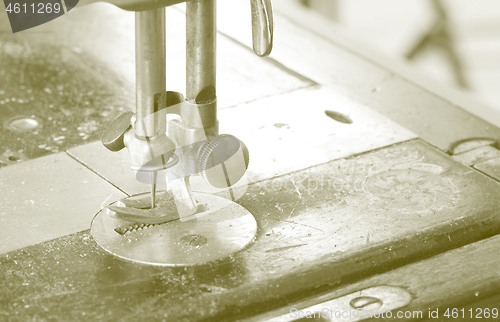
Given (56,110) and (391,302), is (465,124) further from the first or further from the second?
(56,110)

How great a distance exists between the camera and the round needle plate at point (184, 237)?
865mm

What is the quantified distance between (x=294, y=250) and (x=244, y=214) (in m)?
0.10

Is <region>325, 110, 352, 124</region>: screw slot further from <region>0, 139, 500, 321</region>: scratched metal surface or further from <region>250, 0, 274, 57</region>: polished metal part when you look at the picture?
<region>250, 0, 274, 57</region>: polished metal part

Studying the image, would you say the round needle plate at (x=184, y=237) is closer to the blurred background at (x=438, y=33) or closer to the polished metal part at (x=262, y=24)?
the polished metal part at (x=262, y=24)

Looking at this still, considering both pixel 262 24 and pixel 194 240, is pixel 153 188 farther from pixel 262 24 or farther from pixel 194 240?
pixel 262 24

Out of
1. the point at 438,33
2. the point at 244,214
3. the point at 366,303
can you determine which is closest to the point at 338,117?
the point at 244,214

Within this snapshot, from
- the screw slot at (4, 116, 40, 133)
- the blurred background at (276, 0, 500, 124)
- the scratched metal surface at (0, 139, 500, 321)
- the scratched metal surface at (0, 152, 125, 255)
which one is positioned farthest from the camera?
the blurred background at (276, 0, 500, 124)

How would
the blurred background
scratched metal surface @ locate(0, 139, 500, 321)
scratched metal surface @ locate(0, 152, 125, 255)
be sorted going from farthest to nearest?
the blurred background, scratched metal surface @ locate(0, 152, 125, 255), scratched metal surface @ locate(0, 139, 500, 321)

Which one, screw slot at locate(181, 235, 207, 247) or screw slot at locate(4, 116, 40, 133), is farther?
screw slot at locate(4, 116, 40, 133)

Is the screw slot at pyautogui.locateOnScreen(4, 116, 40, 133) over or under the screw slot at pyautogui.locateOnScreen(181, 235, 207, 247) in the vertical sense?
under

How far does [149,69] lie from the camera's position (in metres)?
0.84

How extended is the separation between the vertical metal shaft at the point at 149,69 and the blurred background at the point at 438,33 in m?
2.87

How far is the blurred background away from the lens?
3861 millimetres

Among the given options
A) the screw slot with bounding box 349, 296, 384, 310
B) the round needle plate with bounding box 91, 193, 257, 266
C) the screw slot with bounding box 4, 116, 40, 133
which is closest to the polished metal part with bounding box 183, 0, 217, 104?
the round needle plate with bounding box 91, 193, 257, 266
